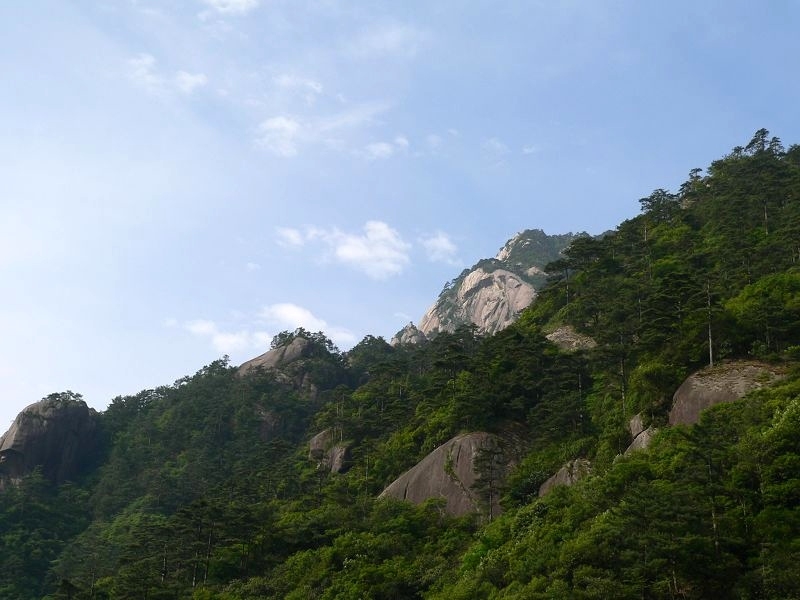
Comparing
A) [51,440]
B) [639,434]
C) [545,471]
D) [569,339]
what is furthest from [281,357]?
[639,434]

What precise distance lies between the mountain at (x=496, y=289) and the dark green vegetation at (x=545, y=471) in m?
59.1

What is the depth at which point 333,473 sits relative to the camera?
210ft

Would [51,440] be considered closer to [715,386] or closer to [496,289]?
[715,386]

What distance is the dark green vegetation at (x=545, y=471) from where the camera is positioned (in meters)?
28.1

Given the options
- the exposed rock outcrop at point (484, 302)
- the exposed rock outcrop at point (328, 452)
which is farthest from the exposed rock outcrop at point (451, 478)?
the exposed rock outcrop at point (484, 302)

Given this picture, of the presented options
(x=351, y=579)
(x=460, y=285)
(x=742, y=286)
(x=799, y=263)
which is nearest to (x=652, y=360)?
(x=742, y=286)

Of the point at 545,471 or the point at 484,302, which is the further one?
the point at 484,302

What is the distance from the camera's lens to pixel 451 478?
157 ft

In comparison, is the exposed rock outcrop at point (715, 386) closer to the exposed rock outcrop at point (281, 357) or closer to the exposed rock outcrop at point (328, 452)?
the exposed rock outcrop at point (328, 452)

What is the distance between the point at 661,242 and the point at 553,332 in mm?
14439

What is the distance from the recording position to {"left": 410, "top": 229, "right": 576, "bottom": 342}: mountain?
14275 cm

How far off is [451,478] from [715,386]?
17310mm

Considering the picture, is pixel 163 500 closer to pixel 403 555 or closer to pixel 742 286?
pixel 403 555

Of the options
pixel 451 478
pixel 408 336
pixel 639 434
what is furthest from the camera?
pixel 408 336
